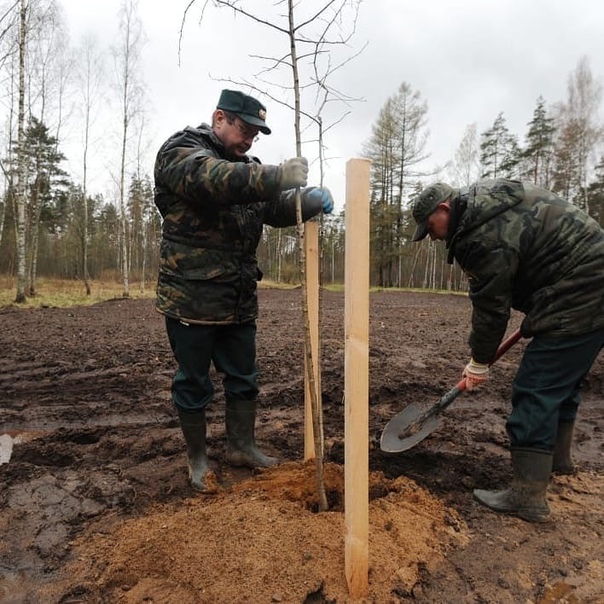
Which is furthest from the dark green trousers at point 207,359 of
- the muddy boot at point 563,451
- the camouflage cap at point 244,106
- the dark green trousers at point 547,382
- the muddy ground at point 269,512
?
the muddy boot at point 563,451

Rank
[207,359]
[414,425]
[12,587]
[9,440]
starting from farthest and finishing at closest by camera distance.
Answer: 1. [9,440]
2. [414,425]
3. [207,359]
4. [12,587]

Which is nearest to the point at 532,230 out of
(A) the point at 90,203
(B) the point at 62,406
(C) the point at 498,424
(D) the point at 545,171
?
(C) the point at 498,424

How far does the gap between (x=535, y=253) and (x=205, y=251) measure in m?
1.83

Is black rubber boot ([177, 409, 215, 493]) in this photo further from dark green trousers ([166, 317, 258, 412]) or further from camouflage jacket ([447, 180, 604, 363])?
camouflage jacket ([447, 180, 604, 363])

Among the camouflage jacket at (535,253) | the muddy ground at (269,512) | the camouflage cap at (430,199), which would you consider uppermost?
the camouflage cap at (430,199)

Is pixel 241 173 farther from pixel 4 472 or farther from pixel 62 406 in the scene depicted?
pixel 62 406

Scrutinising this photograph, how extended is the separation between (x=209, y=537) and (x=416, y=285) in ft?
137

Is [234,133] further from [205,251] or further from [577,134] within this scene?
[577,134]

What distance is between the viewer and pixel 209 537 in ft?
7.09

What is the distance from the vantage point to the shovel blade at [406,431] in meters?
3.13

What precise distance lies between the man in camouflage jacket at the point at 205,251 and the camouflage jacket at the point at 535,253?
2.87 feet

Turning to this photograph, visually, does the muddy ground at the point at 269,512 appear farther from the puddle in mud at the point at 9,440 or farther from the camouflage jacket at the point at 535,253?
the camouflage jacket at the point at 535,253

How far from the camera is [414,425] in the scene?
3238 millimetres

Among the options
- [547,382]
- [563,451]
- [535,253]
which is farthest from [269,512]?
[563,451]
